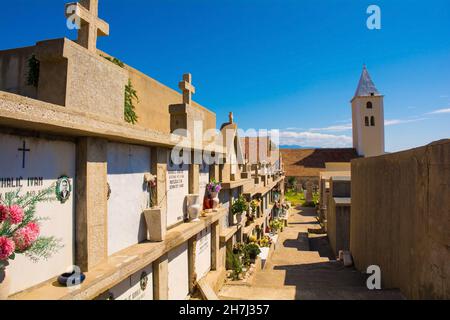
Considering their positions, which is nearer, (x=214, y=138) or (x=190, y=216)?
(x=190, y=216)

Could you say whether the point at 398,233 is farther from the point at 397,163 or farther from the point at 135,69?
the point at 135,69

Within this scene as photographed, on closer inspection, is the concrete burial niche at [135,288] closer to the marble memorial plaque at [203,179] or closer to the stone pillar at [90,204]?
the stone pillar at [90,204]

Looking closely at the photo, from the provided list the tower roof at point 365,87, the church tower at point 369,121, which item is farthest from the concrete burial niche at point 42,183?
the tower roof at point 365,87

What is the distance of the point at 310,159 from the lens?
4791 cm

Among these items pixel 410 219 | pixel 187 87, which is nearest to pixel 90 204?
pixel 187 87

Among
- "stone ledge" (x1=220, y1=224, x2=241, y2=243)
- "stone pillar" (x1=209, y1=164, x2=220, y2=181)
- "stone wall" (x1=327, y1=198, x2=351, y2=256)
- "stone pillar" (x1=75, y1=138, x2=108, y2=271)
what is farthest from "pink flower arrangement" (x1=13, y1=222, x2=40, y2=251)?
"stone wall" (x1=327, y1=198, x2=351, y2=256)

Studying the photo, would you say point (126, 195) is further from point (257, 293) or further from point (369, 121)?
point (369, 121)

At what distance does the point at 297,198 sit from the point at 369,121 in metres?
19.3

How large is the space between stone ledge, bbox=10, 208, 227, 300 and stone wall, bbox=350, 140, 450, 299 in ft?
11.9

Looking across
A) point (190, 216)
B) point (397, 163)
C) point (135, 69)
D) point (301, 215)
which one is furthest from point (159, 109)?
point (301, 215)
